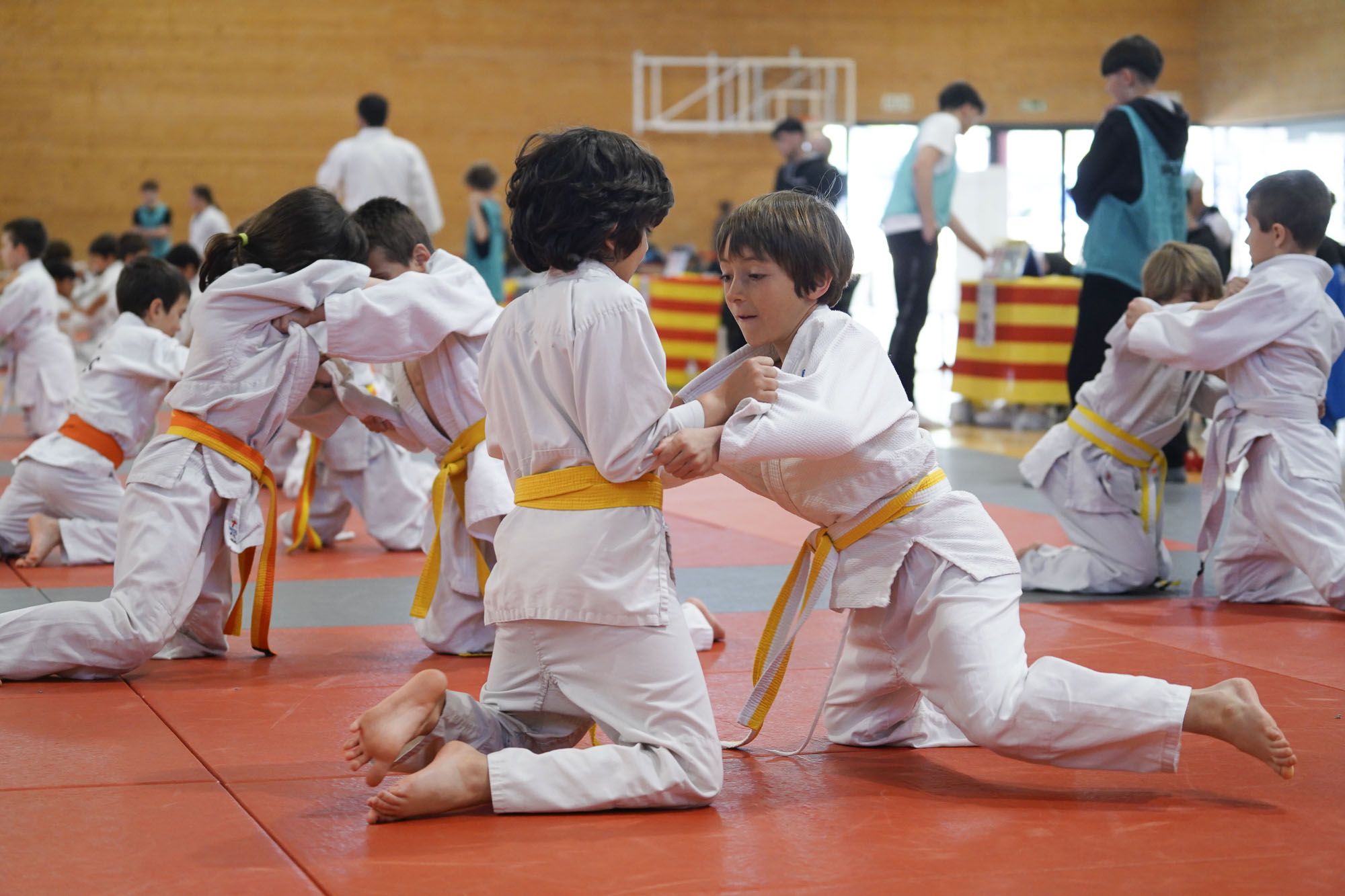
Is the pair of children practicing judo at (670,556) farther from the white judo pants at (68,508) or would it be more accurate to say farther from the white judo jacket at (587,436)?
the white judo pants at (68,508)

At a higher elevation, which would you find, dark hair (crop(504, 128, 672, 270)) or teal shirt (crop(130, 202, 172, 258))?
teal shirt (crop(130, 202, 172, 258))

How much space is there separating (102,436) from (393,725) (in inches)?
113

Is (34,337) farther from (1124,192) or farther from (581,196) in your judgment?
(581,196)

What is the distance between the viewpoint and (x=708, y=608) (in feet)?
13.6

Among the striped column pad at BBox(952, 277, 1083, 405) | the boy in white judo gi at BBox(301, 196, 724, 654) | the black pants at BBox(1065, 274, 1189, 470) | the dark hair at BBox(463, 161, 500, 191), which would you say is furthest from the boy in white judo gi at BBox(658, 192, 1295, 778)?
the dark hair at BBox(463, 161, 500, 191)

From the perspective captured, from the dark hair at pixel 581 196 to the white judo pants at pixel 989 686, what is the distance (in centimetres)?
78

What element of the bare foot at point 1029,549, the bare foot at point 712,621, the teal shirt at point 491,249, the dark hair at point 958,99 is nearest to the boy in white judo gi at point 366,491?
the bare foot at point 712,621

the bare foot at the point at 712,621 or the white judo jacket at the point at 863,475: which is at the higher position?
the white judo jacket at the point at 863,475

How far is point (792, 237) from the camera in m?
2.59

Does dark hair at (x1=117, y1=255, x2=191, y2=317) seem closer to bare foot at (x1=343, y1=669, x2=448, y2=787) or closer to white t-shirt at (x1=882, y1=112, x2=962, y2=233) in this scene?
bare foot at (x1=343, y1=669, x2=448, y2=787)

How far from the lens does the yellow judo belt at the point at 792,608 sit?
2.62 meters

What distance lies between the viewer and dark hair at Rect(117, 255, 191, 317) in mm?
4543

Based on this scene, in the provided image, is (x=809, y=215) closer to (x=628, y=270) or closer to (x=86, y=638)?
(x=628, y=270)

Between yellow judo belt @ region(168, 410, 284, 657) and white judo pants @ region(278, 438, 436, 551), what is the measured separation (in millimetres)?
1560
